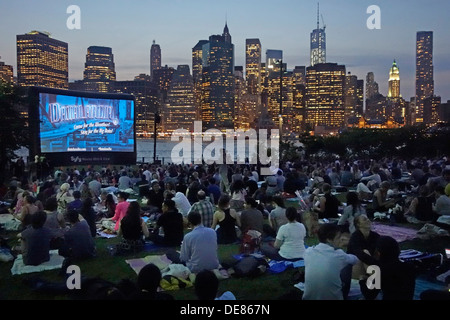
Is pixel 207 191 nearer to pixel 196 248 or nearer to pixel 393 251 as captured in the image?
pixel 196 248

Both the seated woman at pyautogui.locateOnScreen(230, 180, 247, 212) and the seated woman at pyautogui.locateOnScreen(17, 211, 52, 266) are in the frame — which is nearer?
the seated woman at pyautogui.locateOnScreen(17, 211, 52, 266)

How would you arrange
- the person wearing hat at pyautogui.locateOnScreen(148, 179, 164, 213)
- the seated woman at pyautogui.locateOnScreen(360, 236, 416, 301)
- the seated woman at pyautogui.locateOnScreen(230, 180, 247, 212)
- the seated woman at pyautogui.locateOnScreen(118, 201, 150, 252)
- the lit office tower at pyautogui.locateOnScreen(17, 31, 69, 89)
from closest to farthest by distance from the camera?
1. the seated woman at pyautogui.locateOnScreen(360, 236, 416, 301)
2. the seated woman at pyautogui.locateOnScreen(118, 201, 150, 252)
3. the person wearing hat at pyautogui.locateOnScreen(148, 179, 164, 213)
4. the seated woman at pyautogui.locateOnScreen(230, 180, 247, 212)
5. the lit office tower at pyautogui.locateOnScreen(17, 31, 69, 89)

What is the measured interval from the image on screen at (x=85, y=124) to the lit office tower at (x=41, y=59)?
26862 mm

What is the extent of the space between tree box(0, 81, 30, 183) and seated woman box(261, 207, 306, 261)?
1989cm

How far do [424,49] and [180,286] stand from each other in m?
213

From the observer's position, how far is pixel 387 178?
54.9ft

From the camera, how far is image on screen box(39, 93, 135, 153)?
90.9 feet

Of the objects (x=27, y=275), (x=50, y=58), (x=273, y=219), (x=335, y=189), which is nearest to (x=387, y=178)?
(x=335, y=189)

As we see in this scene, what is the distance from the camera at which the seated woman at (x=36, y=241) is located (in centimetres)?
727

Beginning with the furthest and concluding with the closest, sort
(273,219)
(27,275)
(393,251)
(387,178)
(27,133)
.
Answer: (27,133) < (387,178) < (273,219) < (27,275) < (393,251)

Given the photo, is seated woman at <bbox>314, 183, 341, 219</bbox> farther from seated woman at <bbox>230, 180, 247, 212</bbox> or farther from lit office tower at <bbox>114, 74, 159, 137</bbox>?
lit office tower at <bbox>114, 74, 159, 137</bbox>

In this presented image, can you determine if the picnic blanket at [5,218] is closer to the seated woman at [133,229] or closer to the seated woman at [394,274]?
the seated woman at [133,229]

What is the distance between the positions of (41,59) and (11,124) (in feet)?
123

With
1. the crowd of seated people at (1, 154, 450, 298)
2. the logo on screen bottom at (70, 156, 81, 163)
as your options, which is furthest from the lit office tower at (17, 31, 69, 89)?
the crowd of seated people at (1, 154, 450, 298)
